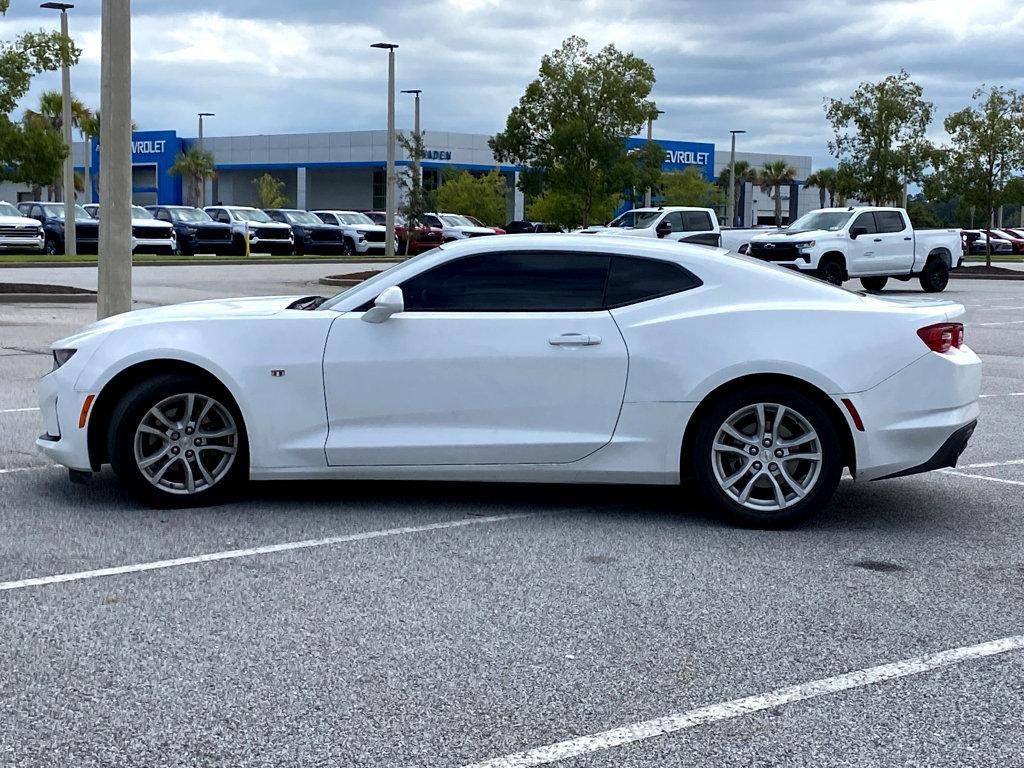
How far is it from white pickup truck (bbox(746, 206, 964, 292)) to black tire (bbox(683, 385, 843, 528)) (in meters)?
23.0

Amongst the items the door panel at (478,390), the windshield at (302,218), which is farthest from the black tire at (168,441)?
the windshield at (302,218)

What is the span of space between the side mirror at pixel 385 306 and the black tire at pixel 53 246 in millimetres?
38639

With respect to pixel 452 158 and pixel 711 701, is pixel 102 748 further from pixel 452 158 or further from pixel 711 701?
pixel 452 158

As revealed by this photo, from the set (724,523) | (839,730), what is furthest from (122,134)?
(839,730)

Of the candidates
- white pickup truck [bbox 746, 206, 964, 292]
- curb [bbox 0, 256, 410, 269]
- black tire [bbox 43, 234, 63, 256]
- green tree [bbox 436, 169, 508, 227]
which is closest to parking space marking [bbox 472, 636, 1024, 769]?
white pickup truck [bbox 746, 206, 964, 292]

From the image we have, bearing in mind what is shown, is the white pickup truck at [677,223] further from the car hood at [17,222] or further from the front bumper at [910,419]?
the front bumper at [910,419]

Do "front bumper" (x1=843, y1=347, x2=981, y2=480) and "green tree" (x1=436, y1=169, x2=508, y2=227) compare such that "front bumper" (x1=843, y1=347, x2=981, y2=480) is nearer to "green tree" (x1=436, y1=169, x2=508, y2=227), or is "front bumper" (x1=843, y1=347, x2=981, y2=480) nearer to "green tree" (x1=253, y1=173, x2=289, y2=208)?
"green tree" (x1=436, y1=169, x2=508, y2=227)

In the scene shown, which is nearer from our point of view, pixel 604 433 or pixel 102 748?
pixel 102 748

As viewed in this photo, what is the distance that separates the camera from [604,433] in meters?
6.95

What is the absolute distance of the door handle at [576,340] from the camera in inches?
274

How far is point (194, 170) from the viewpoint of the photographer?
8406 cm

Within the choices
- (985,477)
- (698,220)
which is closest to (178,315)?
(985,477)

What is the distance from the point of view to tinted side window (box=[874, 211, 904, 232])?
99.8 ft

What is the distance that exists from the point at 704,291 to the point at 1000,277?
35874 mm
